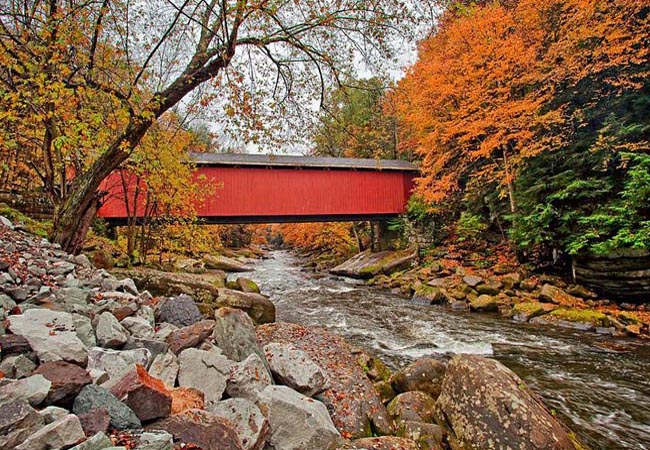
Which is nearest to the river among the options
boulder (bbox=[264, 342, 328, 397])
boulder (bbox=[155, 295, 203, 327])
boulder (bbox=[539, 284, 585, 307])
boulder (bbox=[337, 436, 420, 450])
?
boulder (bbox=[539, 284, 585, 307])

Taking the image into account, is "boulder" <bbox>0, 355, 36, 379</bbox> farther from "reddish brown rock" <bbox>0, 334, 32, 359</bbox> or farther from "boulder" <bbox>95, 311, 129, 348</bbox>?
"boulder" <bbox>95, 311, 129, 348</bbox>

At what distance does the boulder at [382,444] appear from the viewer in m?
2.20

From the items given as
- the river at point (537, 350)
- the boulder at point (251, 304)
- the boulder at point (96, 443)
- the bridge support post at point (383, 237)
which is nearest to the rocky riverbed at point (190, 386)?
the boulder at point (96, 443)

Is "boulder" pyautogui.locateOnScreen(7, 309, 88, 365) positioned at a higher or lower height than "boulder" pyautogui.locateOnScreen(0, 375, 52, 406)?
Result: higher

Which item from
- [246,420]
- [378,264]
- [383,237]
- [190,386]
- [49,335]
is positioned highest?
[383,237]

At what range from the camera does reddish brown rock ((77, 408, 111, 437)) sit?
4.85ft

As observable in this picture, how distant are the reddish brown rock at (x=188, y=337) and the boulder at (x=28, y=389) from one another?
1413mm

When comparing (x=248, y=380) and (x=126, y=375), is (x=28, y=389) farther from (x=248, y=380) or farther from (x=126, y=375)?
(x=248, y=380)

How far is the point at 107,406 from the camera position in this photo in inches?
64.4

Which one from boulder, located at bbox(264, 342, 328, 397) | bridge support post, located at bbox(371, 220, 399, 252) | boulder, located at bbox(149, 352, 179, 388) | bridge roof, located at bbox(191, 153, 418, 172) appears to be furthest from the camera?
bridge support post, located at bbox(371, 220, 399, 252)

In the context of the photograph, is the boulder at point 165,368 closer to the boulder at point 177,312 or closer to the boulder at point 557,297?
the boulder at point 177,312

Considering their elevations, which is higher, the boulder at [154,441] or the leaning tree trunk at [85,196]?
the leaning tree trunk at [85,196]

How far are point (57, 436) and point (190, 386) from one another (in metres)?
1.12

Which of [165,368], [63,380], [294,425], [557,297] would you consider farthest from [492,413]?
[557,297]
